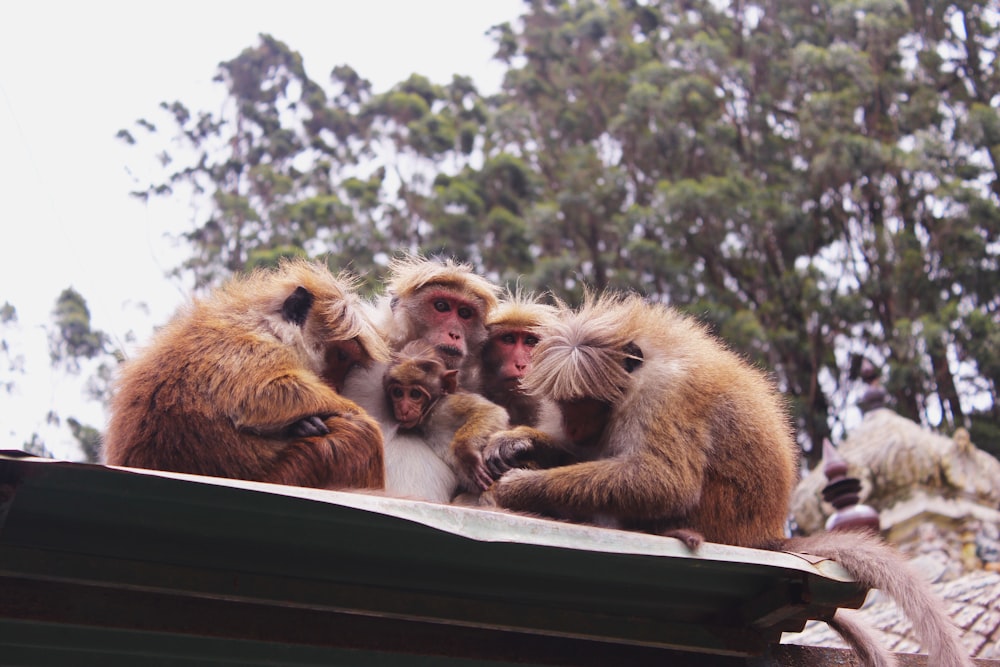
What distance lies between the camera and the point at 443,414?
15.2 ft

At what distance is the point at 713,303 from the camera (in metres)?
22.3

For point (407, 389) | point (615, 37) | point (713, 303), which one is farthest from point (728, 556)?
point (615, 37)

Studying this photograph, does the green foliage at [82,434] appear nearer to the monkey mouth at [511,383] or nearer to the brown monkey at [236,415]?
the monkey mouth at [511,383]

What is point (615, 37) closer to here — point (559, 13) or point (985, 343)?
point (559, 13)

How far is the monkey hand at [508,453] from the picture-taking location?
404cm

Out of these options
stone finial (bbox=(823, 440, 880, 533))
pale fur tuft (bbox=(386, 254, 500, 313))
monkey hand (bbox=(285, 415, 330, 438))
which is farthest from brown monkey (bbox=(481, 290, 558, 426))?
stone finial (bbox=(823, 440, 880, 533))

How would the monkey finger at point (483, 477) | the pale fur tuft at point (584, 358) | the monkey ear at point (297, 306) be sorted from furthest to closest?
the monkey ear at point (297, 306)
the monkey finger at point (483, 477)
the pale fur tuft at point (584, 358)

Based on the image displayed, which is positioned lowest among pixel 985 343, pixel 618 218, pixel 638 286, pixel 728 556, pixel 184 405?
pixel 728 556

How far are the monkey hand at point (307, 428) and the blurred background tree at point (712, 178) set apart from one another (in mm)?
16760

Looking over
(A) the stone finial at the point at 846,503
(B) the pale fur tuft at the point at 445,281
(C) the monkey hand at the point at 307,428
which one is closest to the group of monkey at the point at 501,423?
(C) the monkey hand at the point at 307,428

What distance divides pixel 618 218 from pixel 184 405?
20524 mm

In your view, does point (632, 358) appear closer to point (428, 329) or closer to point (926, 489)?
point (428, 329)

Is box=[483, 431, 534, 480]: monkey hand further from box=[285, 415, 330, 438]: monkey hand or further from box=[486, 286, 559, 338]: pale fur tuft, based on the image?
box=[486, 286, 559, 338]: pale fur tuft

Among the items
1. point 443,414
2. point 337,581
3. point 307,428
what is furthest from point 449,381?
point 337,581
